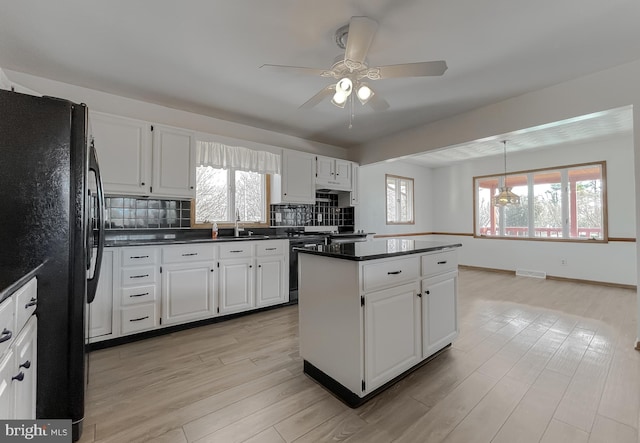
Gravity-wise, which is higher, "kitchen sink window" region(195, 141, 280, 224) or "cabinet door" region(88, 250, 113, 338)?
"kitchen sink window" region(195, 141, 280, 224)

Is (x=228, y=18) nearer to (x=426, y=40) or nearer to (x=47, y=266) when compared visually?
(x=426, y=40)

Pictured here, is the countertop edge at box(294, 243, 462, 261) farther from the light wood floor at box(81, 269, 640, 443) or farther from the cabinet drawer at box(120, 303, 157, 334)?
the cabinet drawer at box(120, 303, 157, 334)

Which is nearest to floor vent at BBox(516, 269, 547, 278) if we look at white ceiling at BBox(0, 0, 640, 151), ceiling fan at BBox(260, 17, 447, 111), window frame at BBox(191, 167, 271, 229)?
white ceiling at BBox(0, 0, 640, 151)

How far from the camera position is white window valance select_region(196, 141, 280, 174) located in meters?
3.35

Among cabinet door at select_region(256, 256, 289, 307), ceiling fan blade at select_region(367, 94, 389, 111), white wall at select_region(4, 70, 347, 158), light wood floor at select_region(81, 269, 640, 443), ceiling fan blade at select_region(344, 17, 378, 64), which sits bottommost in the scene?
light wood floor at select_region(81, 269, 640, 443)

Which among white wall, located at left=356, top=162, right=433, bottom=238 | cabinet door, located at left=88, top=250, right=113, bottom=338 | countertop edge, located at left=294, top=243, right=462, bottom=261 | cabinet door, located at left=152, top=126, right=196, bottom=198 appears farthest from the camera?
white wall, located at left=356, top=162, right=433, bottom=238

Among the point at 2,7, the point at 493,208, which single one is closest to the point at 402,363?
the point at 2,7

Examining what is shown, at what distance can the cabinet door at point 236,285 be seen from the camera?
309 cm

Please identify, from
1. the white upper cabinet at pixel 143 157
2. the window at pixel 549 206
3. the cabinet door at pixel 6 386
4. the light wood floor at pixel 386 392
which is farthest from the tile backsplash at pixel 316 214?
the window at pixel 549 206

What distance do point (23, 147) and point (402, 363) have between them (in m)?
2.45

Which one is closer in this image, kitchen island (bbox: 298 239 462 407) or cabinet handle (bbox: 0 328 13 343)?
cabinet handle (bbox: 0 328 13 343)

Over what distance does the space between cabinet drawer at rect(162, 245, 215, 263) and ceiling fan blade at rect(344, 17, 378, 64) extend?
2.30m

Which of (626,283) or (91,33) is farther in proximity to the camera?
(626,283)

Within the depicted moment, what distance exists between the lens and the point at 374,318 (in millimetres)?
1674
